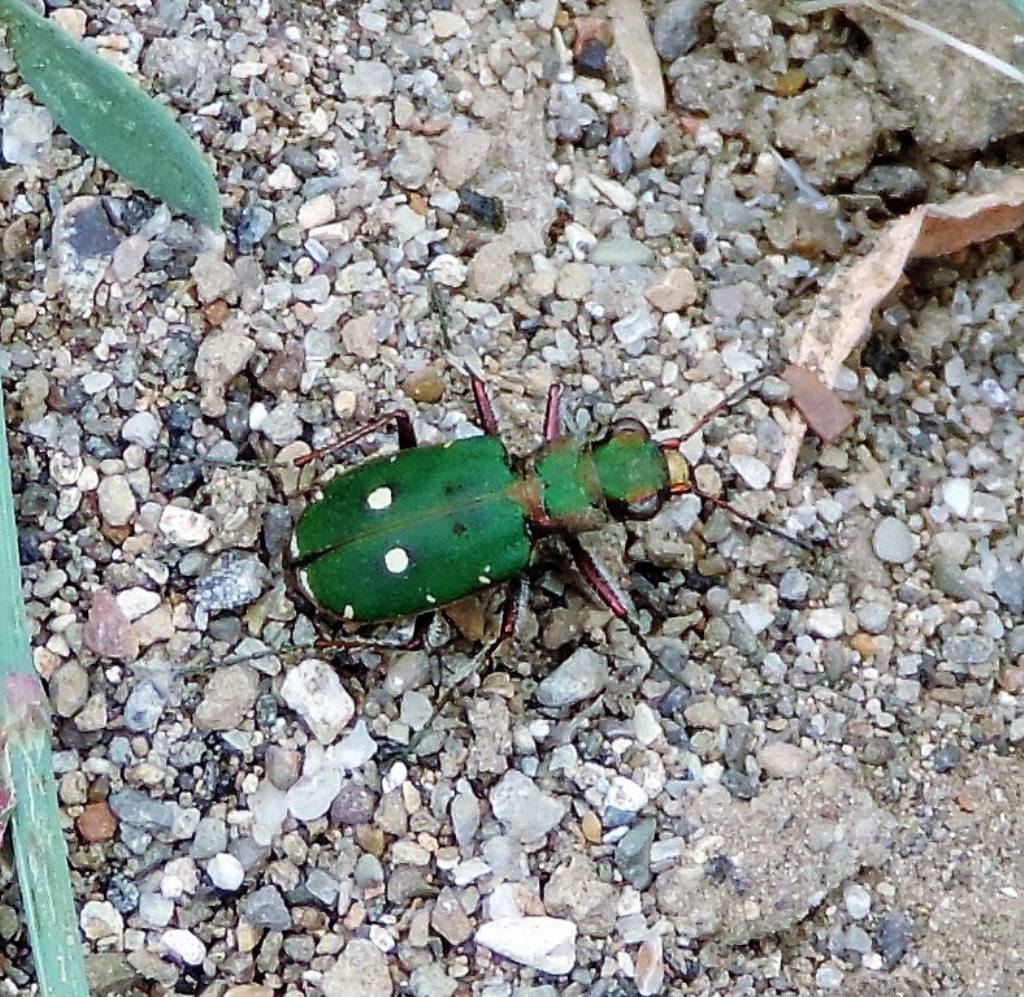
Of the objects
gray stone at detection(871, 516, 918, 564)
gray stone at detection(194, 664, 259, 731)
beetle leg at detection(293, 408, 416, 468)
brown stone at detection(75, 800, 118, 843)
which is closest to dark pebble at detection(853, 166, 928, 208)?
gray stone at detection(871, 516, 918, 564)

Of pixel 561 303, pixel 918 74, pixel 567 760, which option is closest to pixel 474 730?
pixel 567 760

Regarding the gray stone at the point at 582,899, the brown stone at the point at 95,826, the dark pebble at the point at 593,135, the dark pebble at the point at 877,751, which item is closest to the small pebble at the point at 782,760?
the dark pebble at the point at 877,751

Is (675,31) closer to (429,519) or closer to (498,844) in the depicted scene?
(429,519)

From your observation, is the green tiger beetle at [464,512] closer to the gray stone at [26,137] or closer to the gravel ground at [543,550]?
the gravel ground at [543,550]

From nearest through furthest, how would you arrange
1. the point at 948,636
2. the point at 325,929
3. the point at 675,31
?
the point at 325,929, the point at 948,636, the point at 675,31

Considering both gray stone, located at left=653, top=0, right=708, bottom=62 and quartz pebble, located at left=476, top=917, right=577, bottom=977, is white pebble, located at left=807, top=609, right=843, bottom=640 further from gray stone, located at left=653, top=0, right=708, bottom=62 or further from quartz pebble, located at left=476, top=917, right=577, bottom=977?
gray stone, located at left=653, top=0, right=708, bottom=62

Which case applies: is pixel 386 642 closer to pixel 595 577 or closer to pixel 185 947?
pixel 595 577
